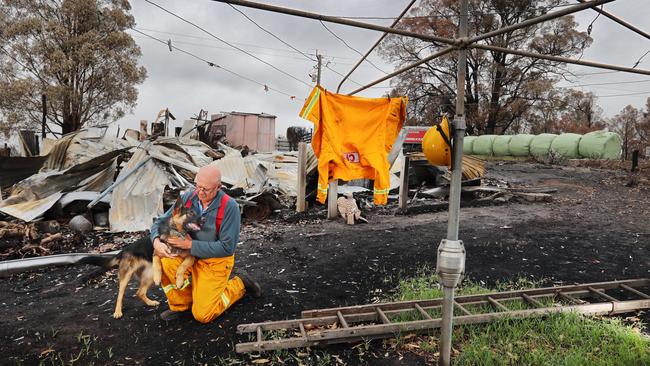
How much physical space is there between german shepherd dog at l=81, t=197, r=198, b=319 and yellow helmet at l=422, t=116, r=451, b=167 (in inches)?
83.4

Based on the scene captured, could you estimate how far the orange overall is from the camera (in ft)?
12.1

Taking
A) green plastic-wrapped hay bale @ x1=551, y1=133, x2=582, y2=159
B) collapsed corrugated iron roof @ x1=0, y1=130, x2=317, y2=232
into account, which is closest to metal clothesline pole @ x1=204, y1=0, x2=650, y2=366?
collapsed corrugated iron roof @ x1=0, y1=130, x2=317, y2=232

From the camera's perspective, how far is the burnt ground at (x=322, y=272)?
3.35 m

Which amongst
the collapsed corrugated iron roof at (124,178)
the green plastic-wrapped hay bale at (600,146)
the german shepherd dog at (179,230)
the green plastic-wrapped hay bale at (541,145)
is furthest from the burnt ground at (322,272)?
the green plastic-wrapped hay bale at (541,145)

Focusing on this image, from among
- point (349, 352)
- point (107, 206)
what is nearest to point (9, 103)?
point (107, 206)

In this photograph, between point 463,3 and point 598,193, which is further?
A: point 598,193

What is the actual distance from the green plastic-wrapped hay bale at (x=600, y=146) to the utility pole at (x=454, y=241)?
2309cm

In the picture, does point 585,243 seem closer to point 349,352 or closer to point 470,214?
point 470,214

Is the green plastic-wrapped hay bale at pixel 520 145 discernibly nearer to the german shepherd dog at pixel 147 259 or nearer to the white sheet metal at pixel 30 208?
the white sheet metal at pixel 30 208

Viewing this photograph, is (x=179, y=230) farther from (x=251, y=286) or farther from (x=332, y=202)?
(x=332, y=202)

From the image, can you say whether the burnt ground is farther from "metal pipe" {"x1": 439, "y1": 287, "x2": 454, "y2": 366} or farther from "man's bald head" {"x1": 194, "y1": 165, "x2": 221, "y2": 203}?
"man's bald head" {"x1": 194, "y1": 165, "x2": 221, "y2": 203}

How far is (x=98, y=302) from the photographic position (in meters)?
4.32

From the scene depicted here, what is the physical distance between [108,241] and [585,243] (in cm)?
831

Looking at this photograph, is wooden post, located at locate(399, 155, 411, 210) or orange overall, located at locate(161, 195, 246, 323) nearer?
orange overall, located at locate(161, 195, 246, 323)
